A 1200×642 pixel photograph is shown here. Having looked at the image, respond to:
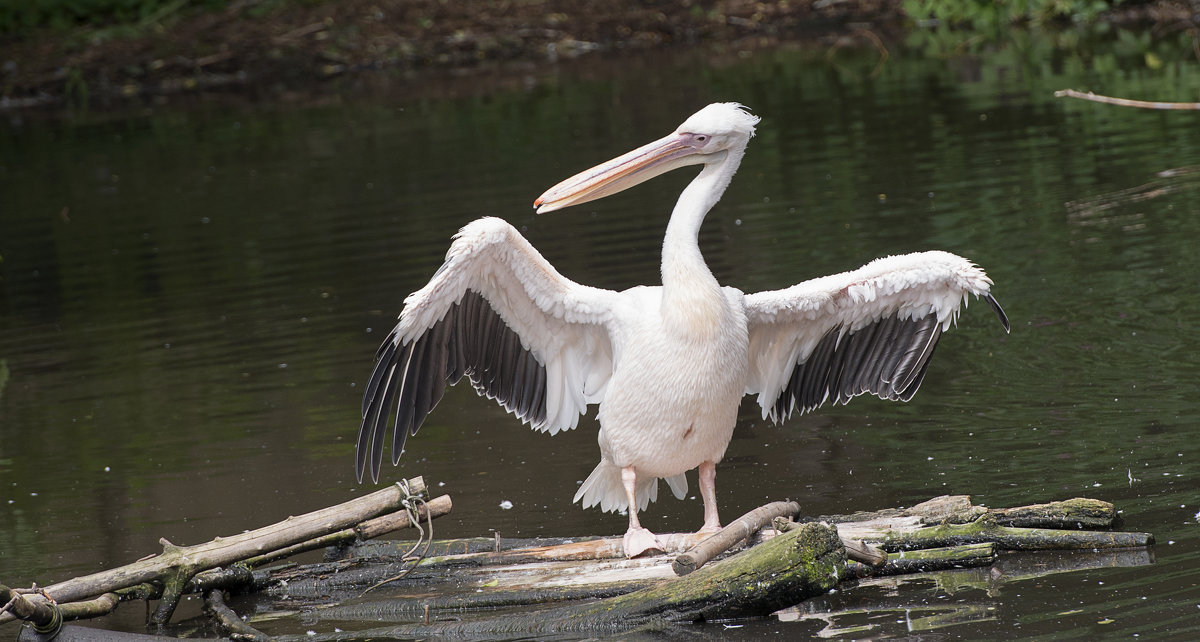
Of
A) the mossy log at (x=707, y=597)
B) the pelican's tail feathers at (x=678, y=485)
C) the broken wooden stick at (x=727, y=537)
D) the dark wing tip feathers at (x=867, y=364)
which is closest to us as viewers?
the mossy log at (x=707, y=597)

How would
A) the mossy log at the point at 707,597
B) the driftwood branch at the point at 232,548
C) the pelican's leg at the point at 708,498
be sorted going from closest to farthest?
the mossy log at the point at 707,597 < the driftwood branch at the point at 232,548 < the pelican's leg at the point at 708,498

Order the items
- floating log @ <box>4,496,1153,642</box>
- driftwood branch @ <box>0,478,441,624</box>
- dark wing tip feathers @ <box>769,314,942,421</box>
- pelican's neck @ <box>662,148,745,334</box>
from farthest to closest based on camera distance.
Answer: dark wing tip feathers @ <box>769,314,942,421</box> < pelican's neck @ <box>662,148,745,334</box> < driftwood branch @ <box>0,478,441,624</box> < floating log @ <box>4,496,1153,642</box>

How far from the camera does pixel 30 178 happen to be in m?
18.2

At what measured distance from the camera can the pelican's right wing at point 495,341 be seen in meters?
5.36

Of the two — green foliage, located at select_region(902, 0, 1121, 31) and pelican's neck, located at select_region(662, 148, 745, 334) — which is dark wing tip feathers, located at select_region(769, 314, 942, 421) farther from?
green foliage, located at select_region(902, 0, 1121, 31)

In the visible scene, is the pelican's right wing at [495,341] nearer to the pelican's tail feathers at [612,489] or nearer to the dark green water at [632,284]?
the pelican's tail feathers at [612,489]

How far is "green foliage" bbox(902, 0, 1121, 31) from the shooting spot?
73.7ft

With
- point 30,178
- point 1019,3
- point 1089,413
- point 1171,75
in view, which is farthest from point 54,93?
point 1089,413

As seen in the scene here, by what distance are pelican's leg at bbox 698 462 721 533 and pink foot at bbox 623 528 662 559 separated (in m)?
0.25

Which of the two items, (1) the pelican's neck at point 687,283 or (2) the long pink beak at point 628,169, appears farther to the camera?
(2) the long pink beak at point 628,169

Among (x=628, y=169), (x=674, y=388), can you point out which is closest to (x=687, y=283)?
(x=674, y=388)

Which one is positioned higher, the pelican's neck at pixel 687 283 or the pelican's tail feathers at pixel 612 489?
the pelican's neck at pixel 687 283

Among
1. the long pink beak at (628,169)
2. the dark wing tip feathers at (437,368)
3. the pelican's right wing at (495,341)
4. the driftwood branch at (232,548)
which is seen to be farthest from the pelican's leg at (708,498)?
the long pink beak at (628,169)

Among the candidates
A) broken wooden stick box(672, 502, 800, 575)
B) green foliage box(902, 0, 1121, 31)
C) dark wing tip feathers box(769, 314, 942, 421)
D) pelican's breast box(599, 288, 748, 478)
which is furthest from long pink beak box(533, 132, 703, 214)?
green foliage box(902, 0, 1121, 31)
